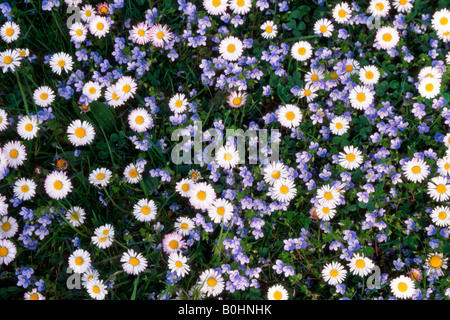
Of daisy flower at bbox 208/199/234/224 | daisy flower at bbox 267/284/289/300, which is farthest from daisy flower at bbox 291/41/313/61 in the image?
daisy flower at bbox 267/284/289/300

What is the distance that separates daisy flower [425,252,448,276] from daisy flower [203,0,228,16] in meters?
2.24

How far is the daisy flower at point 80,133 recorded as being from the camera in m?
2.93

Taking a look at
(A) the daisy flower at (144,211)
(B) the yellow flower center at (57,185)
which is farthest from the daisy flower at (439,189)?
(B) the yellow flower center at (57,185)

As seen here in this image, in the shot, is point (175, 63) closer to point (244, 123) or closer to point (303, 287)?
point (244, 123)

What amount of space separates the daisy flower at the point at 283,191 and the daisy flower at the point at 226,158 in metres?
0.32

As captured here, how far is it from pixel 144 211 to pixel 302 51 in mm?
1610

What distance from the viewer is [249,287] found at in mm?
2811

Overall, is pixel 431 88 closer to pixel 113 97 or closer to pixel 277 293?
pixel 277 293

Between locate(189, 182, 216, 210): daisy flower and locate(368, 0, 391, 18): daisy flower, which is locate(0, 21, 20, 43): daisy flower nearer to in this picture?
locate(189, 182, 216, 210): daisy flower

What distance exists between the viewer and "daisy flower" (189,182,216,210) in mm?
2799

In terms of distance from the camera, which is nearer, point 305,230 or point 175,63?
point 305,230

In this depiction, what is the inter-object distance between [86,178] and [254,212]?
3.89ft
